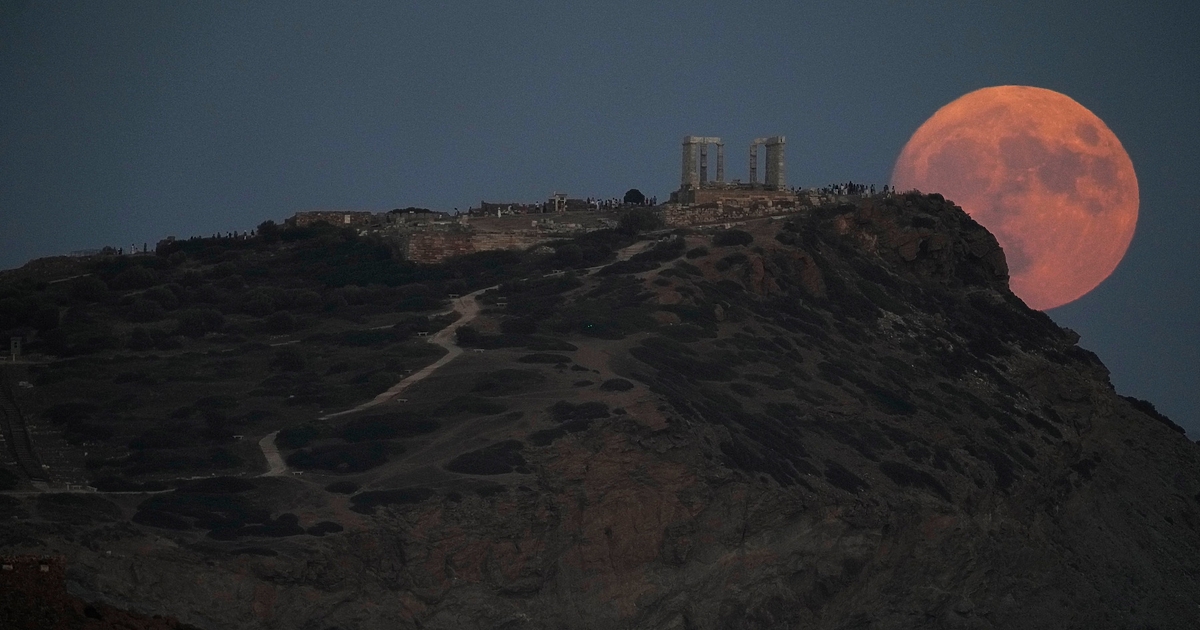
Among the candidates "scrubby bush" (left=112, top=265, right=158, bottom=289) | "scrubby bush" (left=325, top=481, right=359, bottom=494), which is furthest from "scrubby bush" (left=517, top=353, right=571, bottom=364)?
"scrubby bush" (left=112, top=265, right=158, bottom=289)

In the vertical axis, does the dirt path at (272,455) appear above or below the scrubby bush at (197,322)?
below

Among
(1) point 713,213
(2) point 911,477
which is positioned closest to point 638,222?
(1) point 713,213

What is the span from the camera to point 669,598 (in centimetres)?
5394

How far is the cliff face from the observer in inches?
1976

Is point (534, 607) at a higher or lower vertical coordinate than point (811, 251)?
lower

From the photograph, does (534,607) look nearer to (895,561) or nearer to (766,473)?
(766,473)

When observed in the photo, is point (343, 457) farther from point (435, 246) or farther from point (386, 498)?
point (435, 246)

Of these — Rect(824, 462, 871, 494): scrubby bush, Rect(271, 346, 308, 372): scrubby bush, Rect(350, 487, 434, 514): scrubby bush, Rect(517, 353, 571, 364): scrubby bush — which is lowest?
Rect(824, 462, 871, 494): scrubby bush

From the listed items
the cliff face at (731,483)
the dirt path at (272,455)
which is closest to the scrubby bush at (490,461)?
the cliff face at (731,483)

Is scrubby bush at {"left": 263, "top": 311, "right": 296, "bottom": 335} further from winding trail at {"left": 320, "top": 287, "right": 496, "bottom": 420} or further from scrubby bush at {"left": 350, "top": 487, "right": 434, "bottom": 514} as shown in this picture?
scrubby bush at {"left": 350, "top": 487, "right": 434, "bottom": 514}

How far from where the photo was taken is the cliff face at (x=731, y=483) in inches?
1976

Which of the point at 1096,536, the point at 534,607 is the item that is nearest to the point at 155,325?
the point at 534,607

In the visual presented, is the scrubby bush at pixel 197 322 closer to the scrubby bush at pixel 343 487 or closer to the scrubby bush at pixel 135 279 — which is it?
the scrubby bush at pixel 135 279

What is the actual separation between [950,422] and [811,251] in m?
11.5
